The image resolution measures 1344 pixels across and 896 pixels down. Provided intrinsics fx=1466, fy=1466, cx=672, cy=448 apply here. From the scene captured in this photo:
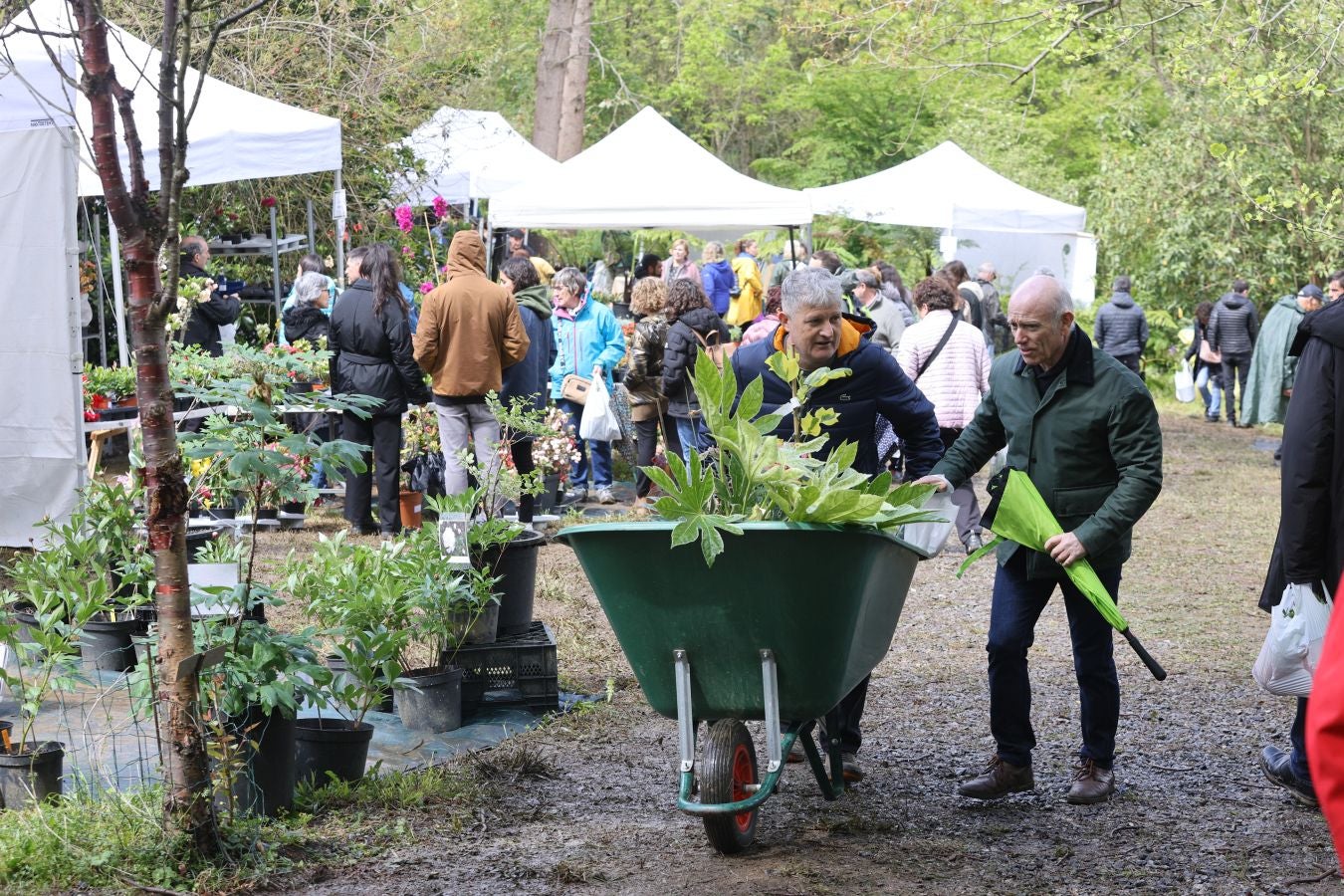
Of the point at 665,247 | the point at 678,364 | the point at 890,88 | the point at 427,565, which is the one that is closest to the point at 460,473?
the point at 678,364

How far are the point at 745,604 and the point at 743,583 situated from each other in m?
0.06

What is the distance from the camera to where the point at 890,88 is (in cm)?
3434

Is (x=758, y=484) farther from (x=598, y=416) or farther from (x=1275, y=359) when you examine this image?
(x=1275, y=359)

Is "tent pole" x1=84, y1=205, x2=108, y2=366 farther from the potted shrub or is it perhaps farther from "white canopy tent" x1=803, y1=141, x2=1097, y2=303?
"white canopy tent" x1=803, y1=141, x2=1097, y2=303

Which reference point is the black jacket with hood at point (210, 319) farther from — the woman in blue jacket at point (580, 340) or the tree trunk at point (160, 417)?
the tree trunk at point (160, 417)

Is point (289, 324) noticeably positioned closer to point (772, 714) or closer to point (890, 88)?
point (772, 714)

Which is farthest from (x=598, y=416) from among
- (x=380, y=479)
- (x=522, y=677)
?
(x=522, y=677)

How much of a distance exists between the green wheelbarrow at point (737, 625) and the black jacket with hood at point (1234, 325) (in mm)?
15734

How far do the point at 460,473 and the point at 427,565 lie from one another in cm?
Answer: 391

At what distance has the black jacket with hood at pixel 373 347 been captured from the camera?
9.46 metres

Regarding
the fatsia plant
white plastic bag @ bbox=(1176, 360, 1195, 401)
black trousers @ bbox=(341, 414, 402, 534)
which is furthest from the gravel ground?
white plastic bag @ bbox=(1176, 360, 1195, 401)

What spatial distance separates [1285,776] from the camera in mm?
5055

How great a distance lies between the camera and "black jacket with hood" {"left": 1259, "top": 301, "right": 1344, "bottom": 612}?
14.7 feet

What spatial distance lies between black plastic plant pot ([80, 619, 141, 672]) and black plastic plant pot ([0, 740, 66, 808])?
5.88 feet
